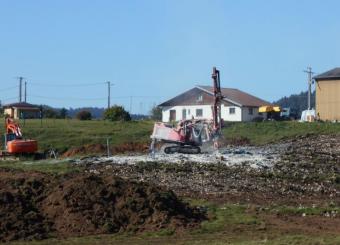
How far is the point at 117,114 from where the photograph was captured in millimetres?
84000

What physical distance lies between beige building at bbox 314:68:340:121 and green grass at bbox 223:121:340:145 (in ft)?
56.8

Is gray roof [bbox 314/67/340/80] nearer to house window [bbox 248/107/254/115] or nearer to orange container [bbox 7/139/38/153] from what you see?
house window [bbox 248/107/254/115]

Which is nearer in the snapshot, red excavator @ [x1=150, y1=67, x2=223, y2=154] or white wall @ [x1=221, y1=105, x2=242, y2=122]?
red excavator @ [x1=150, y1=67, x2=223, y2=154]

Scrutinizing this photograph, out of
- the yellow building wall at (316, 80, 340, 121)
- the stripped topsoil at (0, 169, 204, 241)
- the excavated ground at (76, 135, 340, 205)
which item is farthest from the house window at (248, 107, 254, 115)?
the stripped topsoil at (0, 169, 204, 241)

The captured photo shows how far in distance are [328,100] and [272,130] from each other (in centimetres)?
2155

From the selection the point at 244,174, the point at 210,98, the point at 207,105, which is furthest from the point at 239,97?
the point at 244,174

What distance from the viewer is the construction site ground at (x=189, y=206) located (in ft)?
55.4

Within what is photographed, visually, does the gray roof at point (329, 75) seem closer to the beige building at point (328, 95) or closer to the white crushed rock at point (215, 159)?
the beige building at point (328, 95)

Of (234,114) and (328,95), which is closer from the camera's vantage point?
(328,95)

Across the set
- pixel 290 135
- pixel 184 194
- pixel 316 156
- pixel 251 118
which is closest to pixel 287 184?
pixel 184 194

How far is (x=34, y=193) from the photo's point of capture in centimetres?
1933

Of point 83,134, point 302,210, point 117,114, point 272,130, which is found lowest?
point 302,210

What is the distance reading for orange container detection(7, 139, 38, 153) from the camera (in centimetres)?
4072

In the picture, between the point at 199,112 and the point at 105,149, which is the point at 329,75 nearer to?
the point at 199,112
